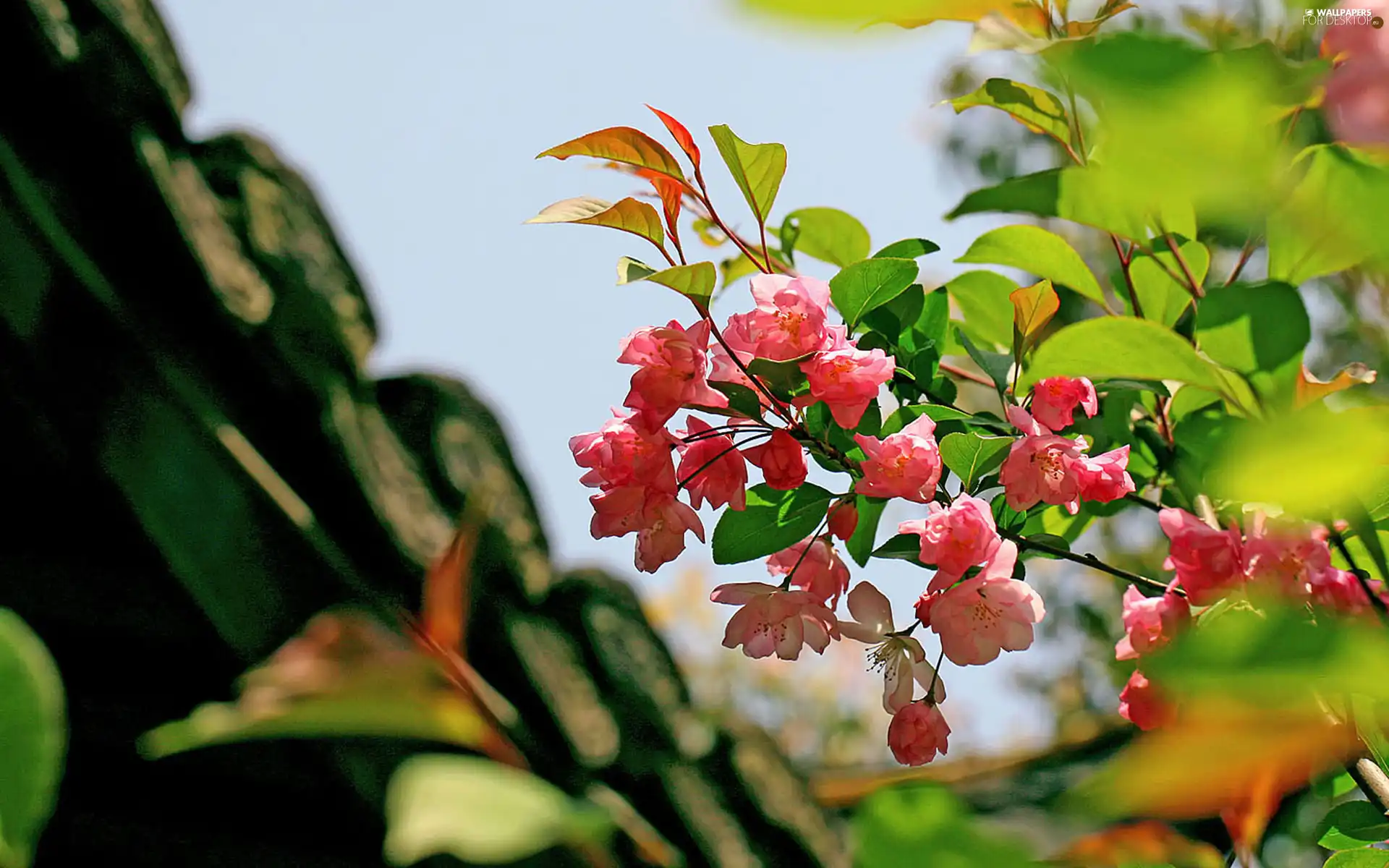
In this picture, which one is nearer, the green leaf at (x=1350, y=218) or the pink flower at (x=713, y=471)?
the green leaf at (x=1350, y=218)

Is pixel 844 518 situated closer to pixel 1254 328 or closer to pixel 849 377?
pixel 849 377

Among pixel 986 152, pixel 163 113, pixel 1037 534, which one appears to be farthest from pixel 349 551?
pixel 986 152

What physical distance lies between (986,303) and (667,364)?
0.30 m

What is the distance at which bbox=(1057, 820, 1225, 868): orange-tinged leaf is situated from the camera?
283 mm

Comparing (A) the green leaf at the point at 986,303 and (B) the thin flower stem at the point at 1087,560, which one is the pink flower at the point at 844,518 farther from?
(A) the green leaf at the point at 986,303

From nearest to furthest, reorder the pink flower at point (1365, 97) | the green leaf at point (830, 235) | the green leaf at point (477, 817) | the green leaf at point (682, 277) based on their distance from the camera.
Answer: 1. the green leaf at point (477, 817)
2. the pink flower at point (1365, 97)
3. the green leaf at point (682, 277)
4. the green leaf at point (830, 235)

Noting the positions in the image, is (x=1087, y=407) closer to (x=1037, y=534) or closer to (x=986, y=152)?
(x=1037, y=534)

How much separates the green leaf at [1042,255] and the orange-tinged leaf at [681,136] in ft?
0.59

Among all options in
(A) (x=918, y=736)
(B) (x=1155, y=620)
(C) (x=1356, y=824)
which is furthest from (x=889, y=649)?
(C) (x=1356, y=824)

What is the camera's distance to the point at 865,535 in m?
0.62

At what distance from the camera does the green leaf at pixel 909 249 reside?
0.58 metres

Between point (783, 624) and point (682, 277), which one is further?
point (783, 624)

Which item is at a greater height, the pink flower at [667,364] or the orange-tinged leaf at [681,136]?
the orange-tinged leaf at [681,136]

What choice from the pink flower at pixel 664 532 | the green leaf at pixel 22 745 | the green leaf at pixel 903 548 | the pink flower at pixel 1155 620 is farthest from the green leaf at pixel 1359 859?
the green leaf at pixel 22 745
